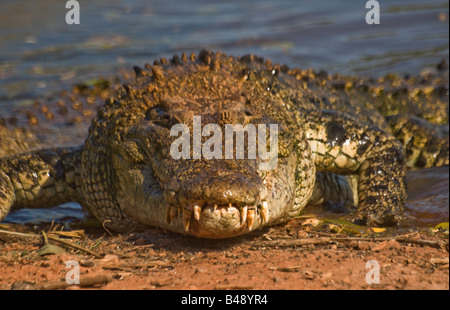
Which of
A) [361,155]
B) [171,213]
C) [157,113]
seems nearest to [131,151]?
[157,113]

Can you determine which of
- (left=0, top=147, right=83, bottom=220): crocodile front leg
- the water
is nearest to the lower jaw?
(left=0, top=147, right=83, bottom=220): crocodile front leg

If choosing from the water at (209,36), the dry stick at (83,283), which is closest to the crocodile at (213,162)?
the dry stick at (83,283)

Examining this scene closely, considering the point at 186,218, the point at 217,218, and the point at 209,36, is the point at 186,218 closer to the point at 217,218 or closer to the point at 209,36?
the point at 217,218

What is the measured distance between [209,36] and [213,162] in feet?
35.6

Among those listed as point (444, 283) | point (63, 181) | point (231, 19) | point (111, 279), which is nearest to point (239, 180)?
point (111, 279)

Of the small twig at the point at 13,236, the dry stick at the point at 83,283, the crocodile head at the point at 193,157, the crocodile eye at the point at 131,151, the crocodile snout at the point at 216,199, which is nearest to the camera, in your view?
the dry stick at the point at 83,283

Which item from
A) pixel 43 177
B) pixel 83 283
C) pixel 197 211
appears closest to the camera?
pixel 83 283

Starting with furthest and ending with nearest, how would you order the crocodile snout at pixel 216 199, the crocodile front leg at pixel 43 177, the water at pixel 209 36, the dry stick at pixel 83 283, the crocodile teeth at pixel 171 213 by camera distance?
the water at pixel 209 36, the crocodile front leg at pixel 43 177, the crocodile teeth at pixel 171 213, the crocodile snout at pixel 216 199, the dry stick at pixel 83 283

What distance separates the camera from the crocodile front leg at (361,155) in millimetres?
5527

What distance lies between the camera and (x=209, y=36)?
1445 cm

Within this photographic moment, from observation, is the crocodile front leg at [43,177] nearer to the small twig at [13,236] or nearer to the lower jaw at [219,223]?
the small twig at [13,236]

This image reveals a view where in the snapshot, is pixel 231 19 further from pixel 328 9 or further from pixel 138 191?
pixel 138 191

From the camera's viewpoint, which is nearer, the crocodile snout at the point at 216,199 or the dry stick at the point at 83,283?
the dry stick at the point at 83,283

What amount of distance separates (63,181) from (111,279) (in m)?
2.43
